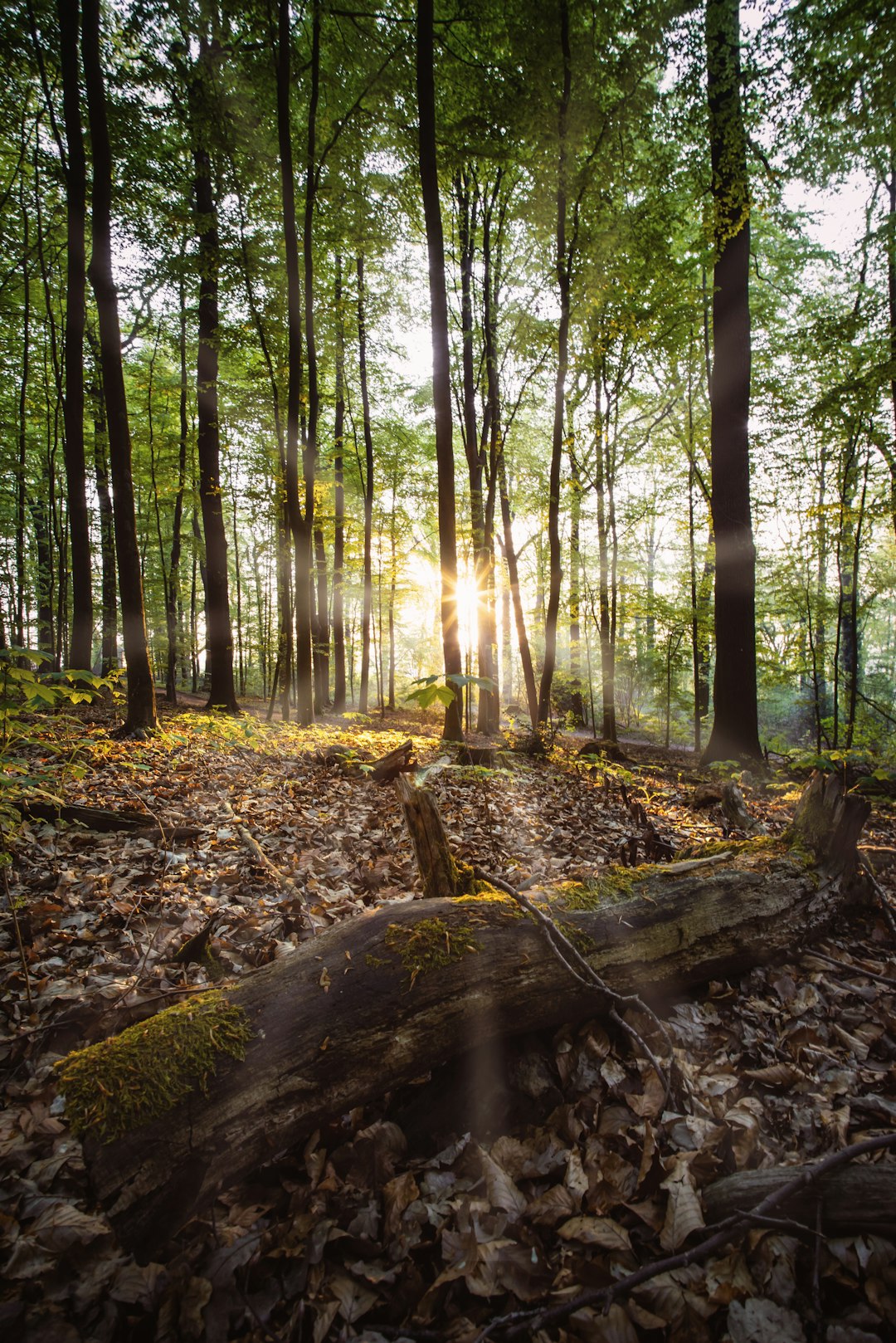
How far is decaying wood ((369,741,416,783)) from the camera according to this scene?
6535 mm

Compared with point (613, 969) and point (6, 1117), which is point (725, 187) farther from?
point (6, 1117)

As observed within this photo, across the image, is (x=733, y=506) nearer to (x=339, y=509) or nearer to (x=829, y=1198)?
(x=829, y=1198)

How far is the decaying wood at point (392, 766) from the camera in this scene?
654cm

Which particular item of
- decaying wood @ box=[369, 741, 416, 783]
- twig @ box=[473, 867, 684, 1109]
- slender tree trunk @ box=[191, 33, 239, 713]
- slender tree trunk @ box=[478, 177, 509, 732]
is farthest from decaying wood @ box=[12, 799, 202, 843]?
slender tree trunk @ box=[191, 33, 239, 713]

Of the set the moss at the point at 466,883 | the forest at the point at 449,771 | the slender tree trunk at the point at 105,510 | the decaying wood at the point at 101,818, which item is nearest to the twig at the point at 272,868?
the forest at the point at 449,771

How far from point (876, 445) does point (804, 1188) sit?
33.1 feet

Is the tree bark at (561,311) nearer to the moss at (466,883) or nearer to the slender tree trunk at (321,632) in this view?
the moss at (466,883)

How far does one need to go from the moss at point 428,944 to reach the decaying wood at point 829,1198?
1057 millimetres

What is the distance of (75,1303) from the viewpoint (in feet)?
4.53

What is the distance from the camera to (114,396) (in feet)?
22.0

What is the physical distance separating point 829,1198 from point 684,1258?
0.48 m

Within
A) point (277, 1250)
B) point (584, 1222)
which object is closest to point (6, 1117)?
point (277, 1250)

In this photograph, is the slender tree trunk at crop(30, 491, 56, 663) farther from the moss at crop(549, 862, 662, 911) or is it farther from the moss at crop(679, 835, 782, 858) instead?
the moss at crop(679, 835, 782, 858)

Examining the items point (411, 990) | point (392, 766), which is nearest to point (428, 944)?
point (411, 990)
